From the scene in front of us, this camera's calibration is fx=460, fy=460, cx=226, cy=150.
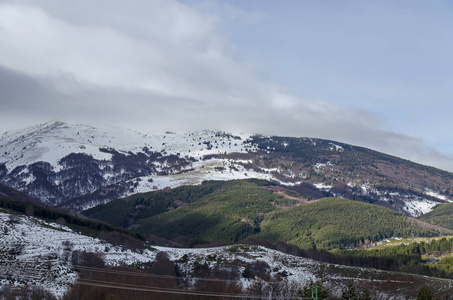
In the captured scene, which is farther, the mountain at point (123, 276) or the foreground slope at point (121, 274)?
the foreground slope at point (121, 274)

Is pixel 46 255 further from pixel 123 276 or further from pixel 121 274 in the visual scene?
pixel 123 276

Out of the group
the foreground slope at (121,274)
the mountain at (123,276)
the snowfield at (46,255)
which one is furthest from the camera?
the foreground slope at (121,274)

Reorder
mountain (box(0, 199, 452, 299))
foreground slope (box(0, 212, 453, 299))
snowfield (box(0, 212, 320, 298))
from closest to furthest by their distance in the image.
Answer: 1. mountain (box(0, 199, 452, 299))
2. snowfield (box(0, 212, 320, 298))
3. foreground slope (box(0, 212, 453, 299))

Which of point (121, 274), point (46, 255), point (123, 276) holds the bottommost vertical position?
point (123, 276)

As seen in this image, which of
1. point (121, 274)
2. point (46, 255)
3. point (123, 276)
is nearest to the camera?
point (123, 276)

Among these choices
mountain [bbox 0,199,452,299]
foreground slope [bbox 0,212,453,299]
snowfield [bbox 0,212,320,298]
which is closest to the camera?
mountain [bbox 0,199,452,299]

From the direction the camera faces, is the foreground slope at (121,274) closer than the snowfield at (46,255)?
No

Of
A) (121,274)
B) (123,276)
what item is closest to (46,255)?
(121,274)

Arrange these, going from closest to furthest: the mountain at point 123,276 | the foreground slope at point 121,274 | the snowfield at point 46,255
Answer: the mountain at point 123,276 < the snowfield at point 46,255 < the foreground slope at point 121,274

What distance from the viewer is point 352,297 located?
117188 millimetres

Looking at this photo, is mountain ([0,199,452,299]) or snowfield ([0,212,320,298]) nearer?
mountain ([0,199,452,299])

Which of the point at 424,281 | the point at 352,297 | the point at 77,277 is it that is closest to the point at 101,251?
the point at 77,277

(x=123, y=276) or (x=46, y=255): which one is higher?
(x=46, y=255)

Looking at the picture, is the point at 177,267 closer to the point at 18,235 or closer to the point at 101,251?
the point at 101,251
